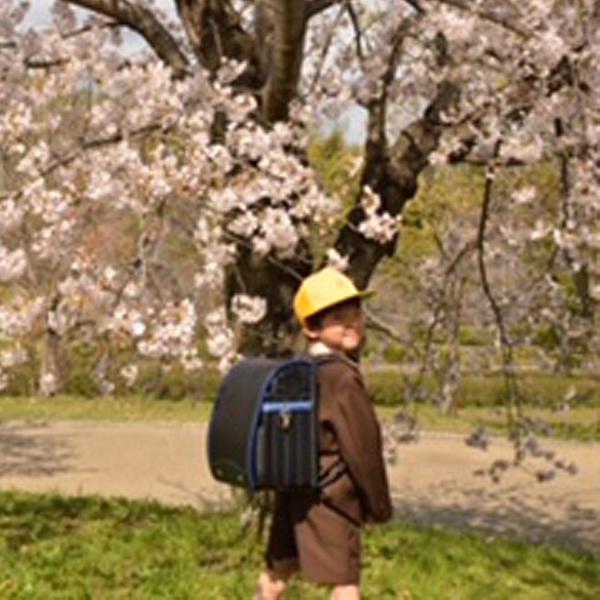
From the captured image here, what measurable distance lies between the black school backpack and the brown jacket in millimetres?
56

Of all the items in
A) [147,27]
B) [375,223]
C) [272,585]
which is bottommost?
[272,585]

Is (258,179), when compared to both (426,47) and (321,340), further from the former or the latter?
(426,47)

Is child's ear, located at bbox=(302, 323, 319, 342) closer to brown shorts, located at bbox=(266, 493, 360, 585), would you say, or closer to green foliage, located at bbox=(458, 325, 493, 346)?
brown shorts, located at bbox=(266, 493, 360, 585)

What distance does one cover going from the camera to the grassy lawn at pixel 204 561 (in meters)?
6.12

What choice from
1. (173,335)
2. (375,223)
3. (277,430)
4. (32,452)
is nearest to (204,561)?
(173,335)

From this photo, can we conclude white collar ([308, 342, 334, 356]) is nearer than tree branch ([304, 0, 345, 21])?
Yes

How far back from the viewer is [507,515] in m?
10.2

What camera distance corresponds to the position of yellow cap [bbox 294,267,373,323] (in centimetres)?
376

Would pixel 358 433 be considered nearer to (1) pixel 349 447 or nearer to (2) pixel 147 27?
(1) pixel 349 447

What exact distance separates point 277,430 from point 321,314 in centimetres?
48

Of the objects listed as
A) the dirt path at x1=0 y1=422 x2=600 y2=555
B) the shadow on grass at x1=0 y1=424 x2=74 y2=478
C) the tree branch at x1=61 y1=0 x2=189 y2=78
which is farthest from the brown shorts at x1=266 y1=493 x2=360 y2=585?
the shadow on grass at x1=0 y1=424 x2=74 y2=478

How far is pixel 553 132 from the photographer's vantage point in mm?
6078

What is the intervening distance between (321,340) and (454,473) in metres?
9.15

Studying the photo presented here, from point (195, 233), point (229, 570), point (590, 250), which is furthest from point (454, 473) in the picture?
point (195, 233)
